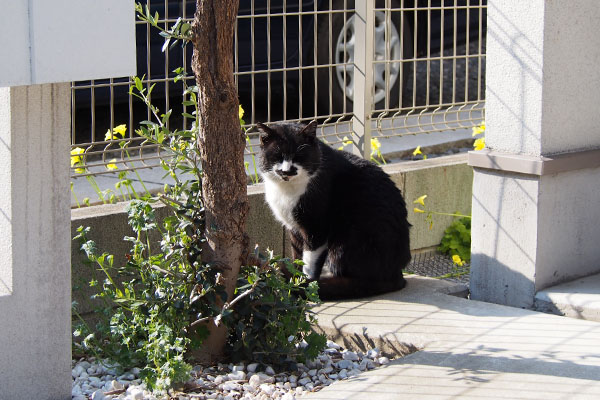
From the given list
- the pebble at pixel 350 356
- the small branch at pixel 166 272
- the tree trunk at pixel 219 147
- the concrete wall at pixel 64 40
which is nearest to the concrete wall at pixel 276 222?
the small branch at pixel 166 272

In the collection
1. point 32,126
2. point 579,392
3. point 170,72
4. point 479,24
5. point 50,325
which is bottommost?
point 579,392

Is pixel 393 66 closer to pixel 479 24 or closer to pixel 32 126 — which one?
pixel 479 24

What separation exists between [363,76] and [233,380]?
2352mm

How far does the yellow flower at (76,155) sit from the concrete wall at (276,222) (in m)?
0.28

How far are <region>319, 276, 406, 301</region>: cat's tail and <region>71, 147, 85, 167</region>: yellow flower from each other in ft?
4.41

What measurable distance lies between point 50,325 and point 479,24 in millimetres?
4075

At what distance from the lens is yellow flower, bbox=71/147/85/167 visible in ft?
13.1

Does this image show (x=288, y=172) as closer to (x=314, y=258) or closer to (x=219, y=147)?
(x=314, y=258)

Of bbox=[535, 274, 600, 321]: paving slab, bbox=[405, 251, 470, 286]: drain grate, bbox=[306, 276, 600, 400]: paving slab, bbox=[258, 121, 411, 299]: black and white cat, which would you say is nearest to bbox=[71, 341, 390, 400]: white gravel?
bbox=[306, 276, 600, 400]: paving slab

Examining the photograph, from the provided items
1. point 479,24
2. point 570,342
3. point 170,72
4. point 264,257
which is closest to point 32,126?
point 264,257

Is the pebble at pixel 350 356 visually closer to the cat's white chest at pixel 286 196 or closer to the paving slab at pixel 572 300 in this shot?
the cat's white chest at pixel 286 196

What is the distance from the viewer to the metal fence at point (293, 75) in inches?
169

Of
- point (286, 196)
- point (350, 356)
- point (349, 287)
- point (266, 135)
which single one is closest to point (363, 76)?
point (266, 135)

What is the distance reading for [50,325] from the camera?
2.79 meters
